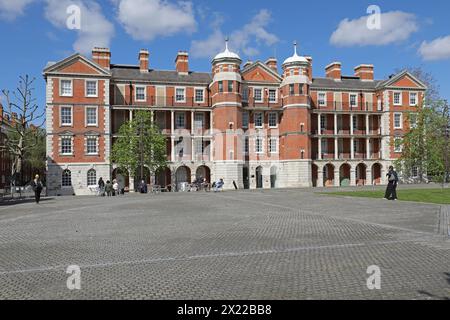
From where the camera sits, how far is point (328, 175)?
55.6 m

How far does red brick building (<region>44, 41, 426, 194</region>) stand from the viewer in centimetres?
4506

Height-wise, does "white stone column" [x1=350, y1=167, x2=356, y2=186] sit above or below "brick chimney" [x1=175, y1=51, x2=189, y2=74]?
below

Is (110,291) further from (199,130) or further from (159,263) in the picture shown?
(199,130)

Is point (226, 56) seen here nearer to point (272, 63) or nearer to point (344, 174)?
point (272, 63)

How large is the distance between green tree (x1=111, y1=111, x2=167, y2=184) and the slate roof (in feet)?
24.5

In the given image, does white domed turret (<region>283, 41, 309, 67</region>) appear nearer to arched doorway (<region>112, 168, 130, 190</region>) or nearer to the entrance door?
the entrance door

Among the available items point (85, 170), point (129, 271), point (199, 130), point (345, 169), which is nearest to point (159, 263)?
point (129, 271)

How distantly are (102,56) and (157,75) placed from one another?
6.67 meters

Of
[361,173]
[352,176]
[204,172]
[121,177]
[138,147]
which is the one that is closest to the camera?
[138,147]

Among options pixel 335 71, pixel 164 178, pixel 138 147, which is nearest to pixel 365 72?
pixel 335 71

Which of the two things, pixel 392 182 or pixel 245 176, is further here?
pixel 245 176

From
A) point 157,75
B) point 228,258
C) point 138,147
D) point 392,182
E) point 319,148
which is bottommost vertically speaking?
point 228,258

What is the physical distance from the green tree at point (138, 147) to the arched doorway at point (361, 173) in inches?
1064

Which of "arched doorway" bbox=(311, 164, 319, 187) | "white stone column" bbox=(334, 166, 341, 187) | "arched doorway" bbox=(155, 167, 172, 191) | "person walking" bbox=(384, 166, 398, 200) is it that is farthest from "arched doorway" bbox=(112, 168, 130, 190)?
"person walking" bbox=(384, 166, 398, 200)
